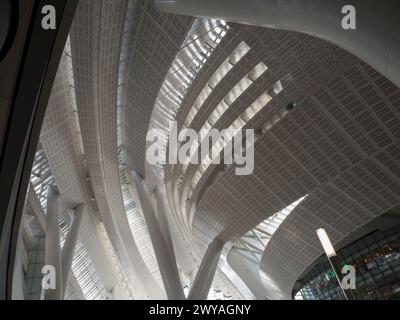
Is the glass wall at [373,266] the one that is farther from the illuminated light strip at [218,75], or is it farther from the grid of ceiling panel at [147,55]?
the grid of ceiling panel at [147,55]

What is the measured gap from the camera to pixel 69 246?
2058cm

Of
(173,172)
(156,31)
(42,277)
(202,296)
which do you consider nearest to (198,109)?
(156,31)

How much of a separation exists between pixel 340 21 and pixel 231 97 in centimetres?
1155

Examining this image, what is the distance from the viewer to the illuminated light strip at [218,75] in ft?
42.5

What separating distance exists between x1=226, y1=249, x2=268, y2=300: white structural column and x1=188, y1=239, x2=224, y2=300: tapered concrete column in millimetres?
5520

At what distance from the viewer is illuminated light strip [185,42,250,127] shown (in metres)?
13.0

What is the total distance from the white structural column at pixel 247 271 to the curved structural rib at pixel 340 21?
889 inches

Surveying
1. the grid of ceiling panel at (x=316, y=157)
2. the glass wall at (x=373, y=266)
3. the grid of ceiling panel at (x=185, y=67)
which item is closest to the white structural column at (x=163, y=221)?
the grid of ceiling panel at (x=316, y=157)

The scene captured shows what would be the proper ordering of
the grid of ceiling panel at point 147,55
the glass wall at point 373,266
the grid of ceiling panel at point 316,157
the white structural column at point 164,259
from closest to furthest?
1. the grid of ceiling panel at point 316,157
2. the grid of ceiling panel at point 147,55
3. the white structural column at point 164,259
4. the glass wall at point 373,266

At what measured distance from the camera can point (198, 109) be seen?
15.5m

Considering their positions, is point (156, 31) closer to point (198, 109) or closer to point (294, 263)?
point (198, 109)

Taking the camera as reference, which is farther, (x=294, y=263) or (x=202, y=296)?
(x=294, y=263)
